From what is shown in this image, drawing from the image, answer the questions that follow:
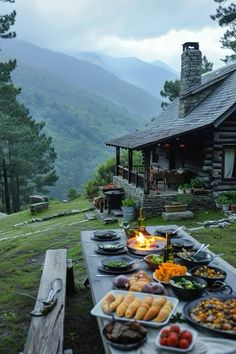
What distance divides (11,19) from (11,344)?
2273cm

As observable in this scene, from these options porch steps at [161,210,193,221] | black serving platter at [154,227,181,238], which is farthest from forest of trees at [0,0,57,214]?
black serving platter at [154,227,181,238]

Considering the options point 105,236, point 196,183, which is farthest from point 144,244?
point 196,183

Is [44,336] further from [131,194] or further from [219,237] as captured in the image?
[131,194]

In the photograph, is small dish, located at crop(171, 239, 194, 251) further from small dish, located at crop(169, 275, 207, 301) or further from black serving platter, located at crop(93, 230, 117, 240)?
small dish, located at crop(169, 275, 207, 301)

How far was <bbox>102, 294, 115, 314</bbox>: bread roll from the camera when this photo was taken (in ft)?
12.6

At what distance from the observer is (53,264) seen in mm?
7090

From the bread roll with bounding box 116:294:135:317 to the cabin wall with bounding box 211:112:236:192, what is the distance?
12711 mm

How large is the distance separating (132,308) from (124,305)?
0.11m

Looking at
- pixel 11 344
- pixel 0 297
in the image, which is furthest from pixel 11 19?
pixel 11 344

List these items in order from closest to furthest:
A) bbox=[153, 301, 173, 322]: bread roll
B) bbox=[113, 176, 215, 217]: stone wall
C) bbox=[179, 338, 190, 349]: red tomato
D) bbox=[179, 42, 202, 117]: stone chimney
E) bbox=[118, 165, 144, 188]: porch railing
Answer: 1. bbox=[179, 338, 190, 349]: red tomato
2. bbox=[153, 301, 173, 322]: bread roll
3. bbox=[113, 176, 215, 217]: stone wall
4. bbox=[118, 165, 144, 188]: porch railing
5. bbox=[179, 42, 202, 117]: stone chimney

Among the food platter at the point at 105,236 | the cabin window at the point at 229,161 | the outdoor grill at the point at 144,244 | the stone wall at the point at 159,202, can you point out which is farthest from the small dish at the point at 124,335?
the cabin window at the point at 229,161

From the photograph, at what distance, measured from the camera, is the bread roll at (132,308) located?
146 inches

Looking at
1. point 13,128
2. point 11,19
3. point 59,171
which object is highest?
point 11,19

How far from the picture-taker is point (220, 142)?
16.0 meters
